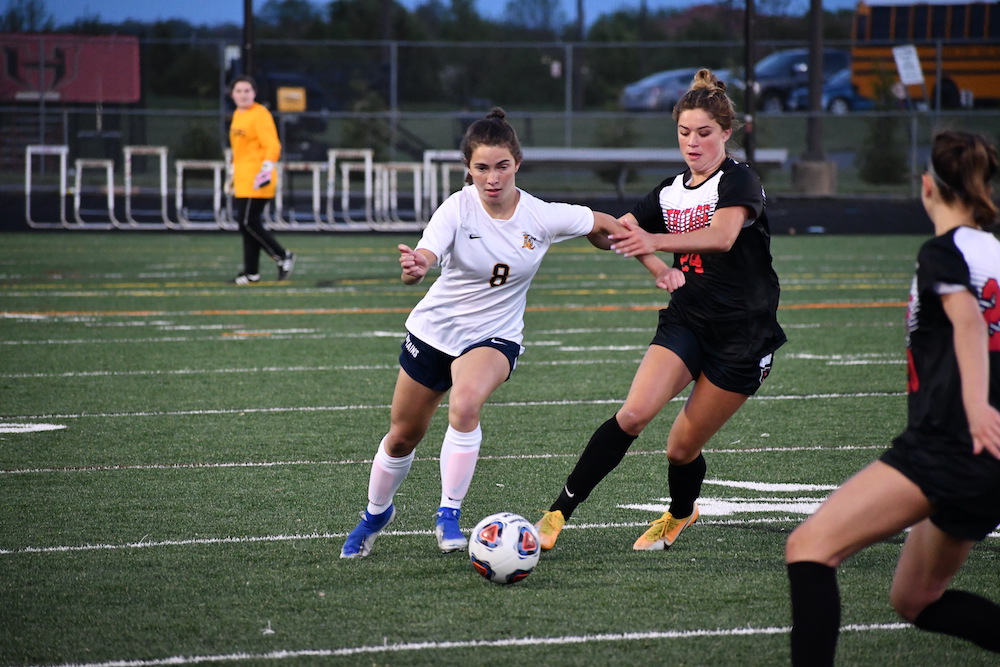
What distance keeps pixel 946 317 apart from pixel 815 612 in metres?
0.83

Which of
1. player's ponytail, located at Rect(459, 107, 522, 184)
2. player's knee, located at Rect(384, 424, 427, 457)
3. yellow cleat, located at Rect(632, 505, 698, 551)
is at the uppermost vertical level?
player's ponytail, located at Rect(459, 107, 522, 184)

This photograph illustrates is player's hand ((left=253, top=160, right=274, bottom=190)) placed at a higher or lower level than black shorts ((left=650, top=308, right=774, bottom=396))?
higher

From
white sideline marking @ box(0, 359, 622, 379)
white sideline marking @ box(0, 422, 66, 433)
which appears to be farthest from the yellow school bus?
white sideline marking @ box(0, 422, 66, 433)

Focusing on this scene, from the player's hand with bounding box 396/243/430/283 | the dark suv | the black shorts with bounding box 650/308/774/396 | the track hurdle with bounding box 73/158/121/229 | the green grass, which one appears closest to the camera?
the green grass

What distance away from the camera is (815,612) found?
329 centimetres

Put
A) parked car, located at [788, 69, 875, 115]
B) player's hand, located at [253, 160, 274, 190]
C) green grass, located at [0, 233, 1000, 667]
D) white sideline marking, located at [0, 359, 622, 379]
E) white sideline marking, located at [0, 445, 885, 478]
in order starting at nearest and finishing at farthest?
green grass, located at [0, 233, 1000, 667] → white sideline marking, located at [0, 445, 885, 478] → white sideline marking, located at [0, 359, 622, 379] → player's hand, located at [253, 160, 274, 190] → parked car, located at [788, 69, 875, 115]

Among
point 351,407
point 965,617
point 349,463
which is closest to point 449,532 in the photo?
point 349,463

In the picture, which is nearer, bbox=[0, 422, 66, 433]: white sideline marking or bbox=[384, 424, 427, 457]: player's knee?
bbox=[384, 424, 427, 457]: player's knee

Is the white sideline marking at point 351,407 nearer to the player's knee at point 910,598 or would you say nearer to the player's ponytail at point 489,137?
the player's ponytail at point 489,137

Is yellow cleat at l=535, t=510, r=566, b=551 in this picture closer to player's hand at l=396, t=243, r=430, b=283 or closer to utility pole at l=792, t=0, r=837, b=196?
player's hand at l=396, t=243, r=430, b=283

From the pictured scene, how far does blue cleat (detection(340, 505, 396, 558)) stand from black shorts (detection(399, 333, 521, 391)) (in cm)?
55

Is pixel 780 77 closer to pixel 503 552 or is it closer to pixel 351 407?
pixel 351 407

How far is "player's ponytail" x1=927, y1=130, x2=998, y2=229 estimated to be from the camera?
3.25 meters

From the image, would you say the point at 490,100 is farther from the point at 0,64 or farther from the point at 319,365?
the point at 319,365
